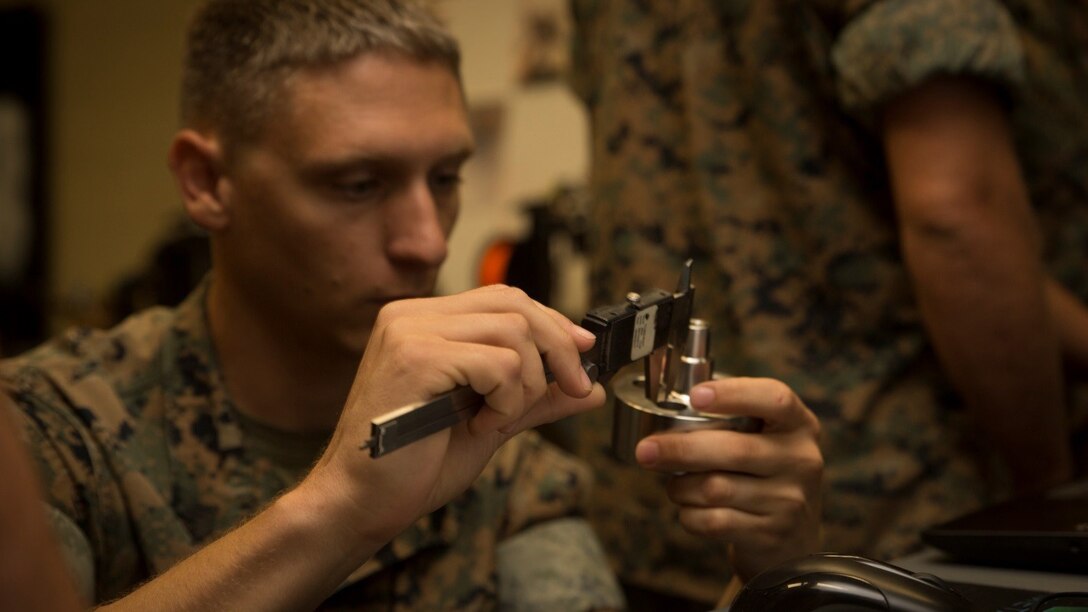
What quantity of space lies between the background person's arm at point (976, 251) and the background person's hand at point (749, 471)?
321mm

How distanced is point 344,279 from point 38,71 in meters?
3.67

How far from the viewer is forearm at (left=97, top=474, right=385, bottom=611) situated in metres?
0.60

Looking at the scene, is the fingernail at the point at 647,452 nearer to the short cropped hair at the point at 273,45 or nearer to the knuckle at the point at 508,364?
the knuckle at the point at 508,364

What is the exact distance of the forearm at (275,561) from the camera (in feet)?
1.98

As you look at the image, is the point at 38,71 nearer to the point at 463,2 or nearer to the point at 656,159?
the point at 463,2

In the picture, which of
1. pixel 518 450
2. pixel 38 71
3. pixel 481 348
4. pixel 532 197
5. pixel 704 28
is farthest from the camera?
pixel 38 71

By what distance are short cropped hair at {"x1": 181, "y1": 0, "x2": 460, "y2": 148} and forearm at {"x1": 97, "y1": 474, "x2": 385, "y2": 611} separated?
46 cm

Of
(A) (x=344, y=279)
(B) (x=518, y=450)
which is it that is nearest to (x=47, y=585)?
(A) (x=344, y=279)

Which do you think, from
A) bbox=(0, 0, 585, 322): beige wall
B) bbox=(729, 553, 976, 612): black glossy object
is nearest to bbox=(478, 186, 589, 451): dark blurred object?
bbox=(729, 553, 976, 612): black glossy object

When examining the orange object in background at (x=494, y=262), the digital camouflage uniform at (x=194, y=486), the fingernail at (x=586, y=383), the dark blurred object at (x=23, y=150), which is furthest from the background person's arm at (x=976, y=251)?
the dark blurred object at (x=23, y=150)

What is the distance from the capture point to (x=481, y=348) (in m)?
0.56

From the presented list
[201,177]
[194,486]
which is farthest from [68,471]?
[201,177]

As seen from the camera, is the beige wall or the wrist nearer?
the wrist

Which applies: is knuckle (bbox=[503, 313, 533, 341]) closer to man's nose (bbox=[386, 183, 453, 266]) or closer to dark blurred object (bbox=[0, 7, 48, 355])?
man's nose (bbox=[386, 183, 453, 266])
